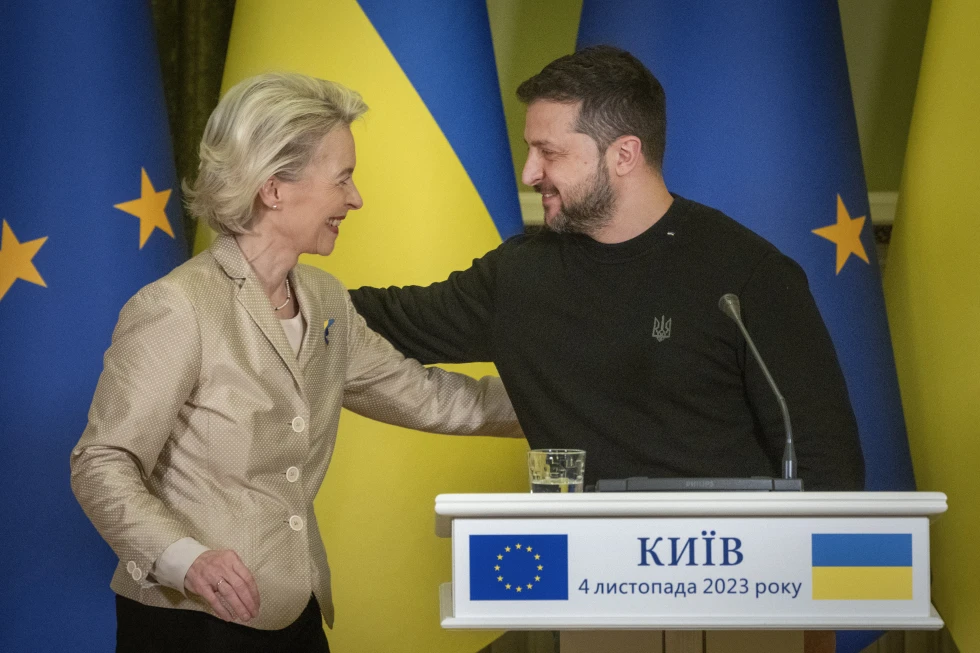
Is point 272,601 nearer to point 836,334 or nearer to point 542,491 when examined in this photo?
point 542,491

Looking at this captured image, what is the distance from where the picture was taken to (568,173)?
1.83 meters

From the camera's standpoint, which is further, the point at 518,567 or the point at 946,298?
the point at 946,298

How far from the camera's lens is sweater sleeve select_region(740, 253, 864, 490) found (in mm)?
1687

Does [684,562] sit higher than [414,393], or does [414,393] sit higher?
[414,393]

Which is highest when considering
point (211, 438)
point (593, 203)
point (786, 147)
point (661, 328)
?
point (786, 147)

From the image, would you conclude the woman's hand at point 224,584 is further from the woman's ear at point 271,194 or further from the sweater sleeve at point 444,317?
the sweater sleeve at point 444,317

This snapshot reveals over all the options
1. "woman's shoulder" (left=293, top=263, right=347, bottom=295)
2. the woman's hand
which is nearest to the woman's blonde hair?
"woman's shoulder" (left=293, top=263, right=347, bottom=295)

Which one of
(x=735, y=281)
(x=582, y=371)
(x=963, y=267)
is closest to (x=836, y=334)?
(x=963, y=267)

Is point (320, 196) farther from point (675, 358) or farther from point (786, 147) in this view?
point (786, 147)

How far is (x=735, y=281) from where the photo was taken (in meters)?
1.76

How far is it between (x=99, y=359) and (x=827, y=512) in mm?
1467

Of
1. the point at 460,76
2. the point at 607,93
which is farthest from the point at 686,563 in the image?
the point at 460,76

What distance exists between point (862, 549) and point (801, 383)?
23.0 inches

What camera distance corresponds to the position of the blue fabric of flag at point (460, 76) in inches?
86.4
